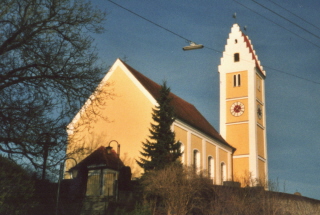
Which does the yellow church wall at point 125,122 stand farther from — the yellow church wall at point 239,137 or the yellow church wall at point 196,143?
the yellow church wall at point 239,137

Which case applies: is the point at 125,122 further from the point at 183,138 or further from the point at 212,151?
the point at 212,151

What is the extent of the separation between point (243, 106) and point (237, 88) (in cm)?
200

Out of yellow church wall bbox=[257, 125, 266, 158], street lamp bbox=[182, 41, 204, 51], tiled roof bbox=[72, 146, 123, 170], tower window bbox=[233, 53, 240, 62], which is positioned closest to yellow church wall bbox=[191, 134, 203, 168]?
tiled roof bbox=[72, 146, 123, 170]

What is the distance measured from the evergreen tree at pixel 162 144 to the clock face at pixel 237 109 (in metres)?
17.4

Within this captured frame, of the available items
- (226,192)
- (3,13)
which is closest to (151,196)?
(226,192)

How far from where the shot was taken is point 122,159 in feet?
99.9

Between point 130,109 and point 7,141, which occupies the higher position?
point 130,109

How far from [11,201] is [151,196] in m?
10.5

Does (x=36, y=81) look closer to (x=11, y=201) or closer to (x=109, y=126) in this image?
(x=11, y=201)

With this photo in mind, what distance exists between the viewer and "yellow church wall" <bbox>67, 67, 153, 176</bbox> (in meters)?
30.8

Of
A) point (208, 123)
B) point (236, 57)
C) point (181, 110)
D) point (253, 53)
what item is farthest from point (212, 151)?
point (253, 53)

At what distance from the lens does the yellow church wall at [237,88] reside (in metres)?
44.0

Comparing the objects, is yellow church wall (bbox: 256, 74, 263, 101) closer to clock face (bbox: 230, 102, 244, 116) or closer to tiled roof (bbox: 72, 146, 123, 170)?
clock face (bbox: 230, 102, 244, 116)

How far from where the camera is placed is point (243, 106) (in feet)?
143
